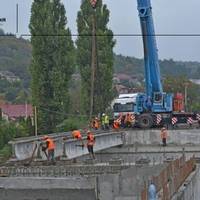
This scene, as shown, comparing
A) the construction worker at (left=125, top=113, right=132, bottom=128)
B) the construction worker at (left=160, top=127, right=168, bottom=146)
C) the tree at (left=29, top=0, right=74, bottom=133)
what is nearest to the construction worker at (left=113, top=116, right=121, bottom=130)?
the construction worker at (left=125, top=113, right=132, bottom=128)

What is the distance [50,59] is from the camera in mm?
52938

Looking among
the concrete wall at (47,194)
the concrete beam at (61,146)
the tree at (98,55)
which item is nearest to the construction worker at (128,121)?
the concrete beam at (61,146)

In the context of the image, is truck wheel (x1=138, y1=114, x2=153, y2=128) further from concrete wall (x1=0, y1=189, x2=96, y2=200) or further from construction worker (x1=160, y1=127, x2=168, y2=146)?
concrete wall (x1=0, y1=189, x2=96, y2=200)

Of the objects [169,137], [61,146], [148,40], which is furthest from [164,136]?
[61,146]

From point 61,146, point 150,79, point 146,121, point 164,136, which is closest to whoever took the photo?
point 61,146

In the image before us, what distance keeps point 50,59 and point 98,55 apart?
552cm

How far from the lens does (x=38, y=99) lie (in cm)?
5144

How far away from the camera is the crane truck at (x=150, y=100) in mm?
40062

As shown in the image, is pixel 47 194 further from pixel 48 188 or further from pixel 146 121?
pixel 146 121

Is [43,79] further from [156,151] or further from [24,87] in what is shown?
[24,87]

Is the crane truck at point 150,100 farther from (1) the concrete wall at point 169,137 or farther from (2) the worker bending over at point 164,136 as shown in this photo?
(2) the worker bending over at point 164,136

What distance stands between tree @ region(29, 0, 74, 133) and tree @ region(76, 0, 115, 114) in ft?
9.28

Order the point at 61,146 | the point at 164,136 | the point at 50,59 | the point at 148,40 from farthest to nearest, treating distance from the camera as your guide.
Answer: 1. the point at 50,59
2. the point at 148,40
3. the point at 164,136
4. the point at 61,146

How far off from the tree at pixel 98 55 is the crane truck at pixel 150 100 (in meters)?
13.2
